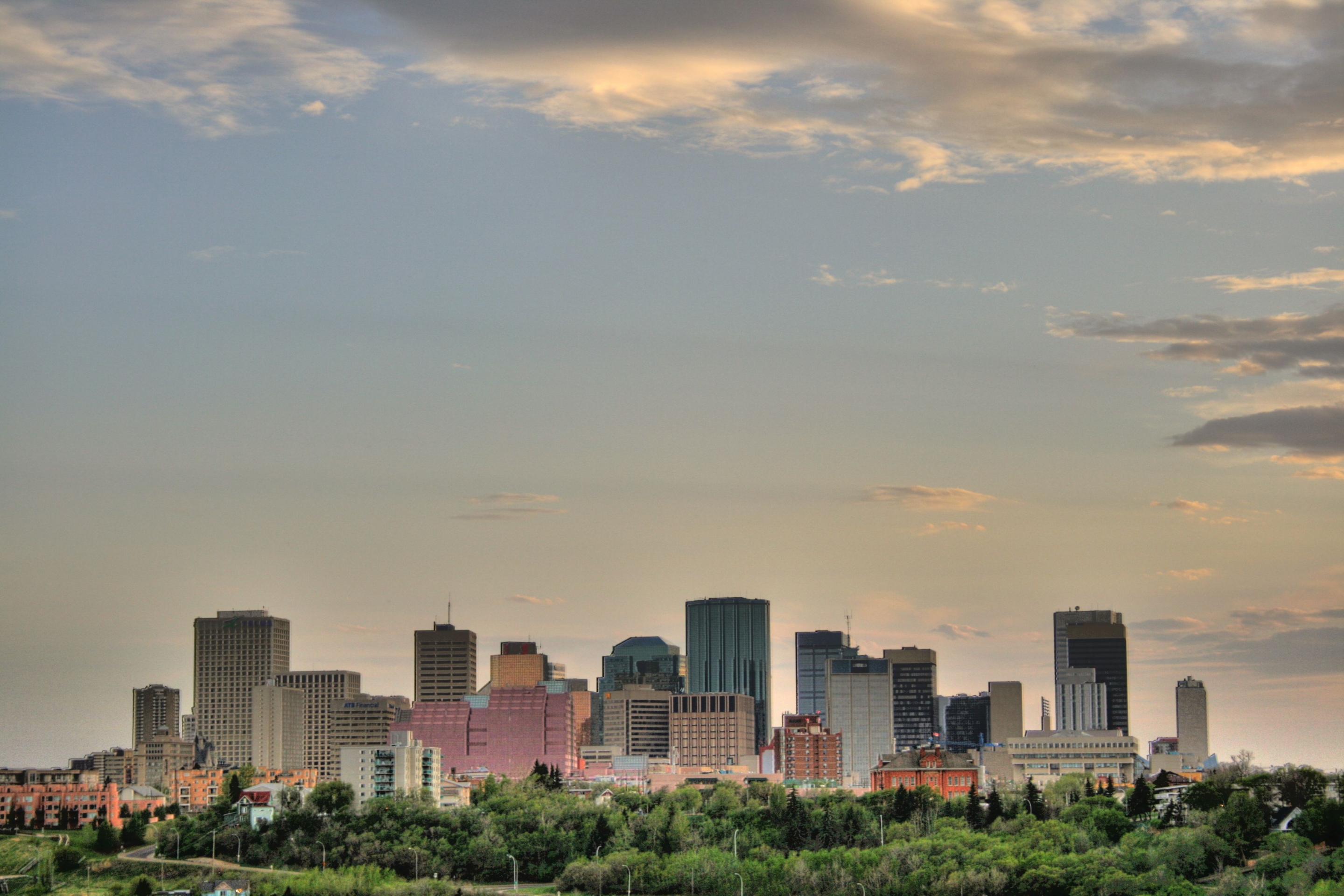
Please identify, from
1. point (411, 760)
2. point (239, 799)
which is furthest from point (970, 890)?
point (411, 760)

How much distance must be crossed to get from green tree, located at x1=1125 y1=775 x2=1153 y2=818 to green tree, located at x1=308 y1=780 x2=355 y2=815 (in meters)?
62.0

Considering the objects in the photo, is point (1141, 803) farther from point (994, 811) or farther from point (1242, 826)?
point (1242, 826)

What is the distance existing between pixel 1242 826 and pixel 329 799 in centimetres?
7203

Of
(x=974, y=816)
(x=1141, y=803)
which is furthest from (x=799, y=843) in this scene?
(x=1141, y=803)

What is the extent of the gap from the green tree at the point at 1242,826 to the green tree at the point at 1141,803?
15.8 m

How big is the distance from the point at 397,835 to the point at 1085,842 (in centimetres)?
5098

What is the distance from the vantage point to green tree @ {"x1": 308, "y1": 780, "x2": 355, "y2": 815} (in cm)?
14662

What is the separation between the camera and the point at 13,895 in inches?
4749

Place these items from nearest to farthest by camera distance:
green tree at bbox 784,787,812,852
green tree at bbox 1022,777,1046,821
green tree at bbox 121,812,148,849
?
1. green tree at bbox 1022,777,1046,821
2. green tree at bbox 784,787,812,852
3. green tree at bbox 121,812,148,849

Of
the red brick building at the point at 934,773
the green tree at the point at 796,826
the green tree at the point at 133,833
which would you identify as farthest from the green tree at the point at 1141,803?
the green tree at the point at 133,833

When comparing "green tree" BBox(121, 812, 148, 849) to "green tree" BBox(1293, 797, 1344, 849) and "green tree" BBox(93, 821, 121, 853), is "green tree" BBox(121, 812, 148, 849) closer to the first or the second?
"green tree" BBox(93, 821, 121, 853)

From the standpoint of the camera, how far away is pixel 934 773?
624 feet

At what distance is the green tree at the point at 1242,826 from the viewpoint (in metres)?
114

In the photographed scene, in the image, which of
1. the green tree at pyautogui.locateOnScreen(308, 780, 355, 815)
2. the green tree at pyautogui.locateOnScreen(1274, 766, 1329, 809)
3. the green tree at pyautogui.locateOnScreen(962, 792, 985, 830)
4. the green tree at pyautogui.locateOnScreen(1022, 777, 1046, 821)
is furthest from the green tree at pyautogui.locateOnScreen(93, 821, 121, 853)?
the green tree at pyautogui.locateOnScreen(1274, 766, 1329, 809)
